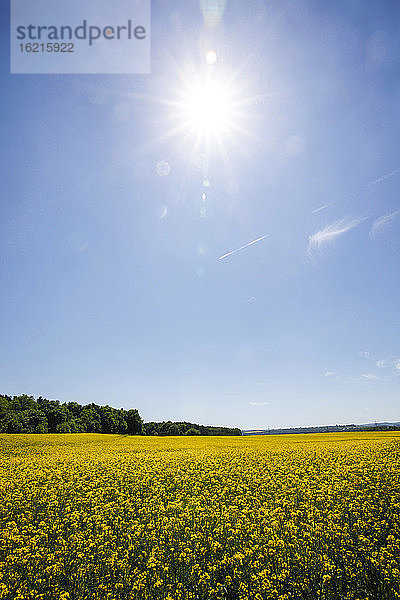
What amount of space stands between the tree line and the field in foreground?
58248 millimetres

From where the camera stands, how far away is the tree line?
65875mm

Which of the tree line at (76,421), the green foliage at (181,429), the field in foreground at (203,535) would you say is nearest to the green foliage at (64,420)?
the tree line at (76,421)

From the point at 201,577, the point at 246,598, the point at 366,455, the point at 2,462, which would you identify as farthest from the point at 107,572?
the point at 366,455

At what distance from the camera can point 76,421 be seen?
75062 mm

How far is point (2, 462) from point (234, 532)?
16722 mm

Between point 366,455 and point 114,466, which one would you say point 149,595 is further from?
point 366,455

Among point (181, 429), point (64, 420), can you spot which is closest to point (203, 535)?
point (64, 420)

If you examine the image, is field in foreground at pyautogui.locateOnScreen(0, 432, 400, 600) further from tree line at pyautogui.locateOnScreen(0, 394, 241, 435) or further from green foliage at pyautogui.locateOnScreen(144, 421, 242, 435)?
green foliage at pyautogui.locateOnScreen(144, 421, 242, 435)

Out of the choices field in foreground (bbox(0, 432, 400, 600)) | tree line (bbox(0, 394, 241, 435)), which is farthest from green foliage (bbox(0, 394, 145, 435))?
field in foreground (bbox(0, 432, 400, 600))

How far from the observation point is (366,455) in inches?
742

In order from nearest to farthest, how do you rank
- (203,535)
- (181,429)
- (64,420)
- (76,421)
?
(203,535) < (64,420) < (76,421) < (181,429)

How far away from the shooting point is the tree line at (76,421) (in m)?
65.9

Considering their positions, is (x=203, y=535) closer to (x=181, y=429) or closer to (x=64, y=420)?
(x=64, y=420)

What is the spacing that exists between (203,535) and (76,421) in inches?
2986
